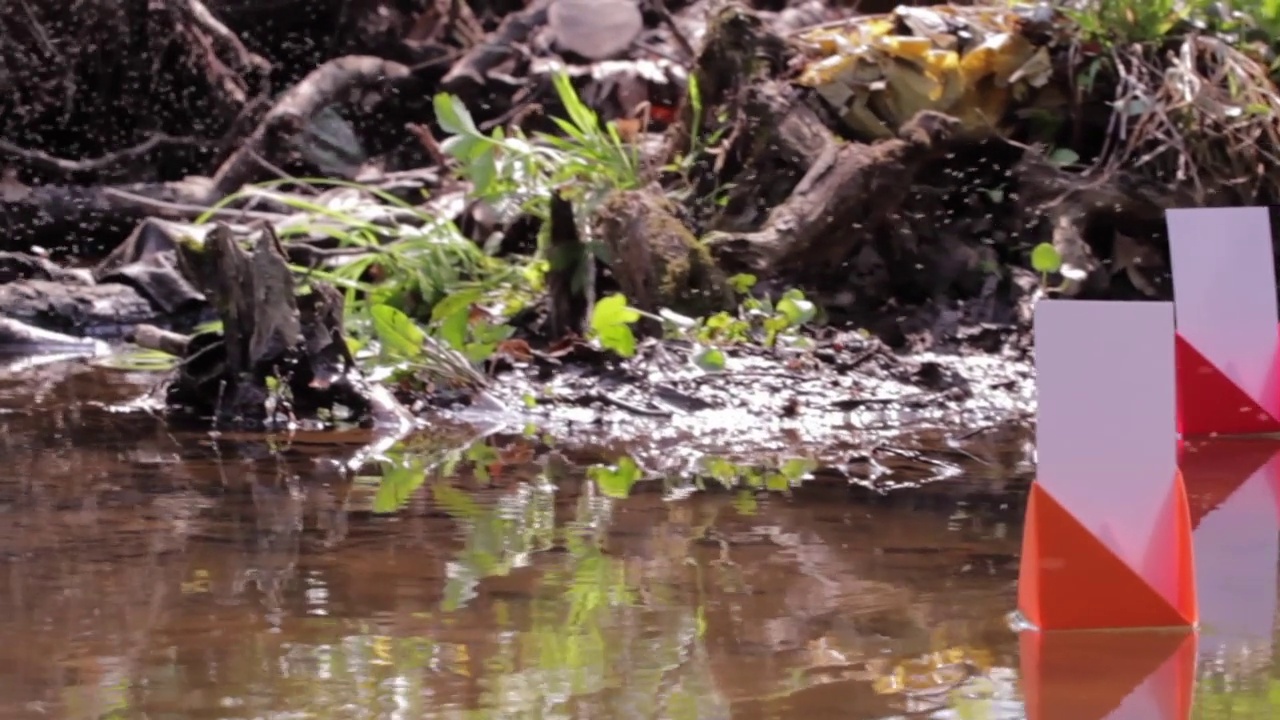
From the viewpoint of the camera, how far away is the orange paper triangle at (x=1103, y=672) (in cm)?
150

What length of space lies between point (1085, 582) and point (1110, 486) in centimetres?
12

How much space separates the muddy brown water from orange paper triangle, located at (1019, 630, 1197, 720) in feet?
0.06

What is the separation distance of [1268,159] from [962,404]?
162cm

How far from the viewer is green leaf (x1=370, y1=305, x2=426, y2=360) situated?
3.74 metres

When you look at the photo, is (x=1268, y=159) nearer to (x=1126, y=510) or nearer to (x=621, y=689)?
(x=1126, y=510)

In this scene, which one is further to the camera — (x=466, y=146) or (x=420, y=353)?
(x=466, y=146)

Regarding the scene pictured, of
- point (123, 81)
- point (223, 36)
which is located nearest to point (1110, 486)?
point (223, 36)

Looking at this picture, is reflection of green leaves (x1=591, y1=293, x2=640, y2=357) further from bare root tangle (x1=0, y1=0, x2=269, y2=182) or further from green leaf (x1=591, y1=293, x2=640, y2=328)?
bare root tangle (x1=0, y1=0, x2=269, y2=182)

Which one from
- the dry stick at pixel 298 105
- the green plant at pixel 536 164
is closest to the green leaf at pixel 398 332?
the green plant at pixel 536 164

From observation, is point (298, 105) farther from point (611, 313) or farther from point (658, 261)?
point (611, 313)

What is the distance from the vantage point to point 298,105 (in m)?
7.04

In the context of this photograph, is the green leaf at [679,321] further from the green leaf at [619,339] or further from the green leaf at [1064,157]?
the green leaf at [1064,157]

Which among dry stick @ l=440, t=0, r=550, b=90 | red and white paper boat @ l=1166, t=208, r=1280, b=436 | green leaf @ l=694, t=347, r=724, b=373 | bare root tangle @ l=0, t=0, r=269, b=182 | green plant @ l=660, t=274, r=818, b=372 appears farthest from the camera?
bare root tangle @ l=0, t=0, r=269, b=182

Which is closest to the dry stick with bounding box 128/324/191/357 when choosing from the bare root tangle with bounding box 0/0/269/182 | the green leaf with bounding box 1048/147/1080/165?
the green leaf with bounding box 1048/147/1080/165
